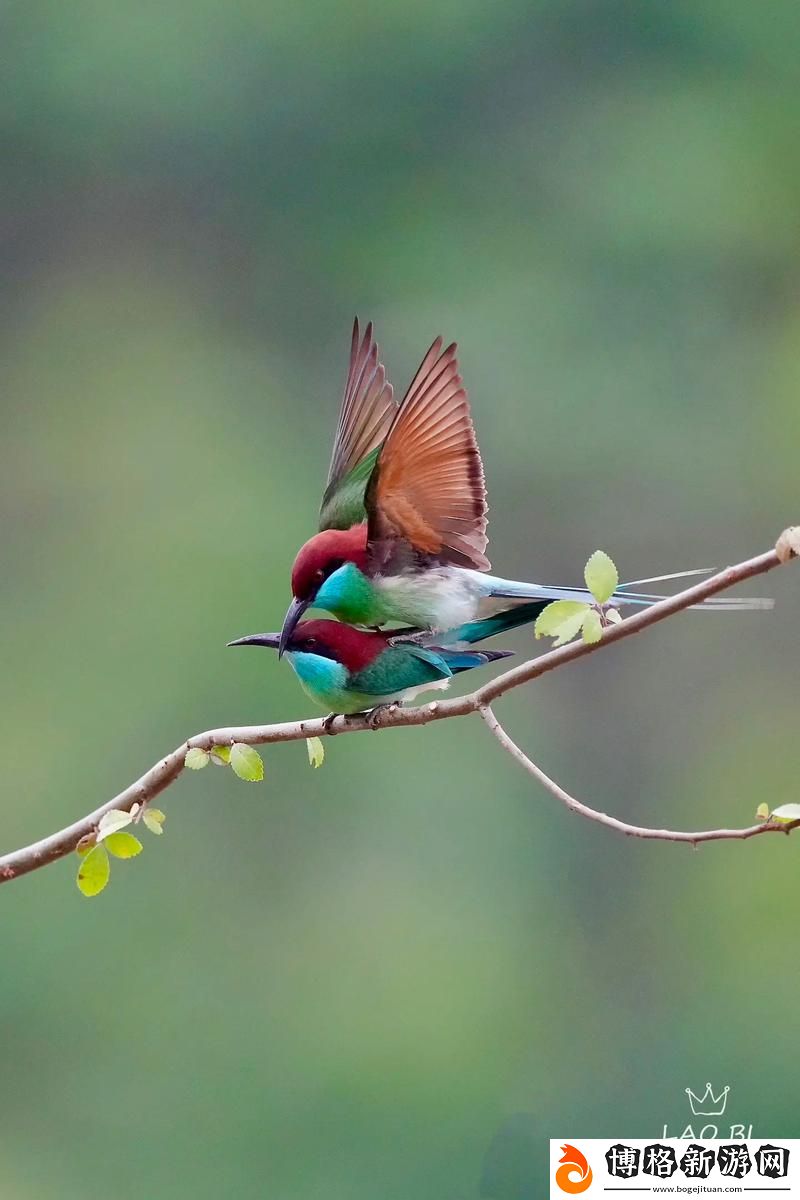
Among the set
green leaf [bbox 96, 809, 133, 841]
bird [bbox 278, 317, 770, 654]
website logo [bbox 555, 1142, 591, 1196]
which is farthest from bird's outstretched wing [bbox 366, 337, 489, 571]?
website logo [bbox 555, 1142, 591, 1196]

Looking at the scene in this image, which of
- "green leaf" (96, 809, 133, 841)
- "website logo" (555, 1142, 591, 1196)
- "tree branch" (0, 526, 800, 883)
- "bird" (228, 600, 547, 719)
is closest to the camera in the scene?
"tree branch" (0, 526, 800, 883)

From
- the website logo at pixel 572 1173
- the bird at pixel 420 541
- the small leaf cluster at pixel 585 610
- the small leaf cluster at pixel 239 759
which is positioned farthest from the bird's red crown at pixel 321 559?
the website logo at pixel 572 1173

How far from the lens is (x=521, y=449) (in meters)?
2.58

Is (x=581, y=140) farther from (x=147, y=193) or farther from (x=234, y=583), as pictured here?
(x=234, y=583)

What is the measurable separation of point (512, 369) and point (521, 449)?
0.50 feet

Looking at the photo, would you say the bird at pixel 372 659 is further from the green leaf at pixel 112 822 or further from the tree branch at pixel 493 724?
the green leaf at pixel 112 822

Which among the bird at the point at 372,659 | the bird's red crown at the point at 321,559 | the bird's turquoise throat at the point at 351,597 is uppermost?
the bird's red crown at the point at 321,559

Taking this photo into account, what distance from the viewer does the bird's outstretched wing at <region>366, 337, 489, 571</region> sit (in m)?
0.76

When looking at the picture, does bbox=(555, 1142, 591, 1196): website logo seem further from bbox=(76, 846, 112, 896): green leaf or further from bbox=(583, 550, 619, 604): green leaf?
bbox=(583, 550, 619, 604): green leaf

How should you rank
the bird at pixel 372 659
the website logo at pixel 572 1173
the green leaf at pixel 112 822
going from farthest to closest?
the website logo at pixel 572 1173 → the bird at pixel 372 659 → the green leaf at pixel 112 822

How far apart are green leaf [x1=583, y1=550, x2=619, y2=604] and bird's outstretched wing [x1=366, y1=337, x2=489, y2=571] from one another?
19cm

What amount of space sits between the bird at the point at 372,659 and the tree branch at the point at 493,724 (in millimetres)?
26

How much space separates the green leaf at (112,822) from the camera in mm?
688

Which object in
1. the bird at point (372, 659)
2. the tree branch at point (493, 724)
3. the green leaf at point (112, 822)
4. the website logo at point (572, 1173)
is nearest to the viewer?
the tree branch at point (493, 724)
